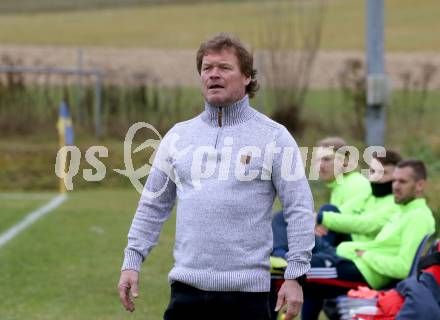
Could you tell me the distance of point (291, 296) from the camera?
199 inches

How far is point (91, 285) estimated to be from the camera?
10.5m

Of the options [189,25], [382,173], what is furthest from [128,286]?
[189,25]

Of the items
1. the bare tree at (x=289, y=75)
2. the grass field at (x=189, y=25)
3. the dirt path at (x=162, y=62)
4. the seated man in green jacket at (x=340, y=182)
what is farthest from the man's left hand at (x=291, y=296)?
the grass field at (x=189, y=25)

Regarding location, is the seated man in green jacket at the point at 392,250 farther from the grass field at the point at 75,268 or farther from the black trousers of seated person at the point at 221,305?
the black trousers of seated person at the point at 221,305

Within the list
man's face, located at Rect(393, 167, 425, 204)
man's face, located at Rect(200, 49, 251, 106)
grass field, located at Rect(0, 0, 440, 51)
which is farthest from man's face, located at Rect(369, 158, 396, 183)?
grass field, located at Rect(0, 0, 440, 51)

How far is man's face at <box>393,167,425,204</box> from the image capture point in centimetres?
788

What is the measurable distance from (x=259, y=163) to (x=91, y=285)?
5.64 meters

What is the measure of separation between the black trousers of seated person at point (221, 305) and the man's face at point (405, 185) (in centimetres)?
287

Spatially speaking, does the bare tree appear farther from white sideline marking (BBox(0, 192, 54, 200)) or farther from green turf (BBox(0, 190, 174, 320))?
green turf (BBox(0, 190, 174, 320))

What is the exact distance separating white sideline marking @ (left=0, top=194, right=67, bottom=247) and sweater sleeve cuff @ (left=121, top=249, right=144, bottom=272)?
781 cm

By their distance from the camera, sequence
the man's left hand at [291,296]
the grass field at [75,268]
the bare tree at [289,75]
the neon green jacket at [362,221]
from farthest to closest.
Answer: the bare tree at [289,75]
the grass field at [75,268]
the neon green jacket at [362,221]
the man's left hand at [291,296]

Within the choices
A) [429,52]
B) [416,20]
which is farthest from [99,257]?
[416,20]

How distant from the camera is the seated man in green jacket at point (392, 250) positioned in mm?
7785

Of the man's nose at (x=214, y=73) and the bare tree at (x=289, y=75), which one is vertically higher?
the man's nose at (x=214, y=73)
